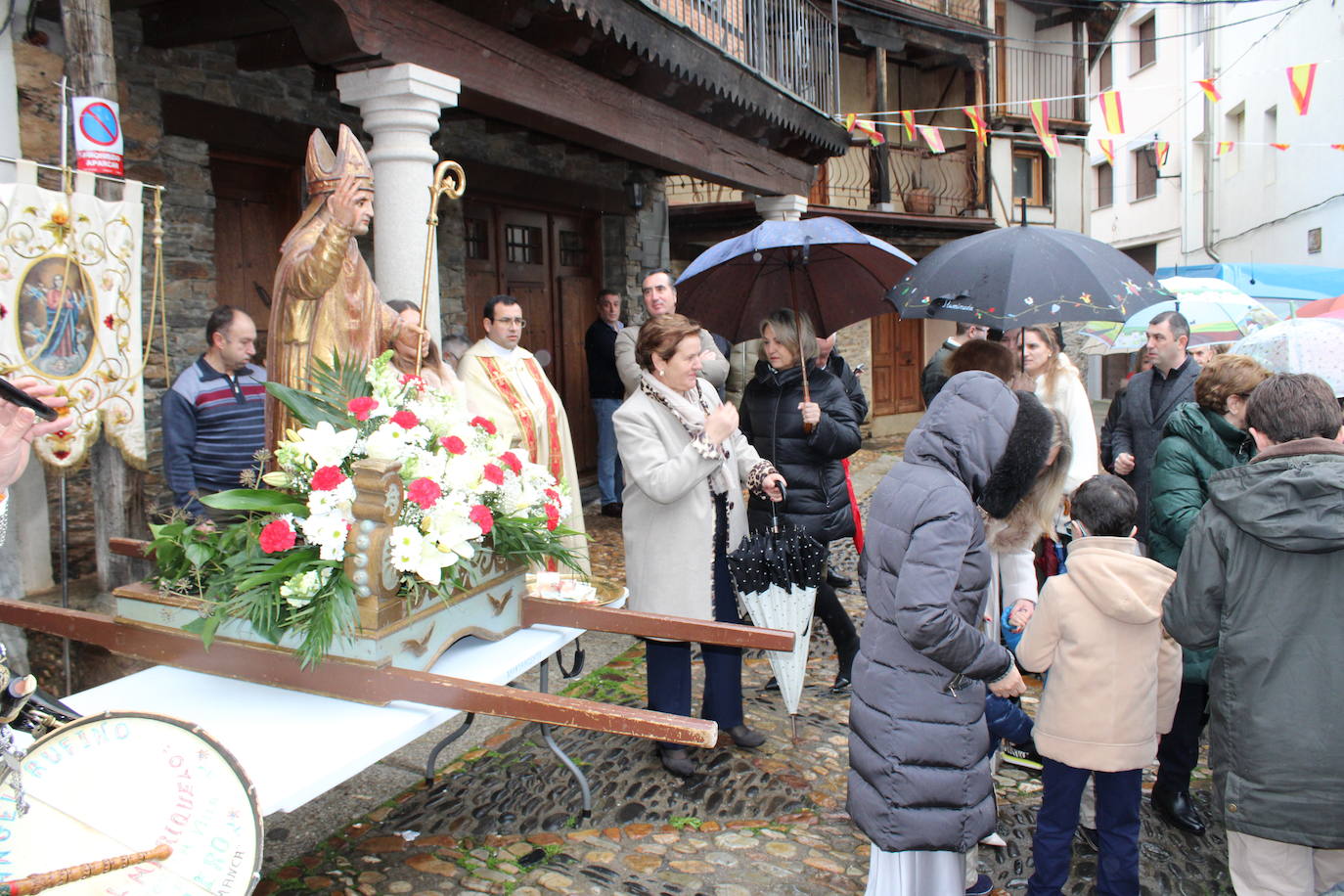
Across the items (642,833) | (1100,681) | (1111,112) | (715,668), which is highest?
(1111,112)

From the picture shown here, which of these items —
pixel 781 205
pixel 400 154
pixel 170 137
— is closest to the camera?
pixel 400 154

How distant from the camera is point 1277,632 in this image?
2275mm

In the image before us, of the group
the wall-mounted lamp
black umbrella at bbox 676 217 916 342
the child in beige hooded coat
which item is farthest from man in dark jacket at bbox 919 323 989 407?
the wall-mounted lamp

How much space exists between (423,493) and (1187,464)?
8.08 ft

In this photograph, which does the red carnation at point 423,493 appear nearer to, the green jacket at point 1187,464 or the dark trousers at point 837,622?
the dark trousers at point 837,622

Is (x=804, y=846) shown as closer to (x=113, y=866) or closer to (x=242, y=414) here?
(x=113, y=866)

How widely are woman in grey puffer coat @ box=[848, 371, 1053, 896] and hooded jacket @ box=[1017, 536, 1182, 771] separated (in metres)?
0.33

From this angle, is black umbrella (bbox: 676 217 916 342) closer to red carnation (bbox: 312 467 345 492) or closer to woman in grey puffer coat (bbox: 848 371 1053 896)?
woman in grey puffer coat (bbox: 848 371 1053 896)

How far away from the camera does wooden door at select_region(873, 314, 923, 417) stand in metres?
16.2

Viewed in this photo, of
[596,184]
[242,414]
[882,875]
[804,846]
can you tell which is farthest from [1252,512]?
[596,184]

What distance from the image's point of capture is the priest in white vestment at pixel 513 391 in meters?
4.89

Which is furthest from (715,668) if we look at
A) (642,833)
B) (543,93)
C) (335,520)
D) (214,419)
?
(543,93)

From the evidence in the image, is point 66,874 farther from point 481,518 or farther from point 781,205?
point 781,205

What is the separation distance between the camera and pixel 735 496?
3527mm
